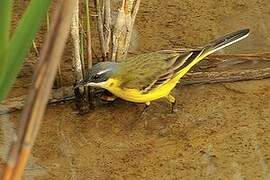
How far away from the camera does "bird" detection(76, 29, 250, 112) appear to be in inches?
179

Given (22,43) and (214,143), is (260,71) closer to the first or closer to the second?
(214,143)

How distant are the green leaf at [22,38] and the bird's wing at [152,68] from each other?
2337 millimetres

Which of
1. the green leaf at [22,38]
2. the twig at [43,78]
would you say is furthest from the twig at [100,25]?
the twig at [43,78]

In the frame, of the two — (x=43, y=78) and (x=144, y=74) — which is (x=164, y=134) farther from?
(x=43, y=78)

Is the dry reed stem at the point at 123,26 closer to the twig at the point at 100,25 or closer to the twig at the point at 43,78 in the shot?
the twig at the point at 100,25

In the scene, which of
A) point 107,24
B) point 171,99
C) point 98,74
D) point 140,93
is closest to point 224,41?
point 171,99

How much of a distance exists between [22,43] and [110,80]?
242cm

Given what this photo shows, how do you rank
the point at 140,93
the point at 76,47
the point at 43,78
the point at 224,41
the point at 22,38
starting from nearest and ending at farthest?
the point at 43,78 < the point at 22,38 < the point at 76,47 < the point at 140,93 < the point at 224,41

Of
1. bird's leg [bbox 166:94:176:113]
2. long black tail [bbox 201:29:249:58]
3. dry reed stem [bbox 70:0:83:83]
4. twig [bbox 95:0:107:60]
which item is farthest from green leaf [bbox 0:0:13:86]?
long black tail [bbox 201:29:249:58]

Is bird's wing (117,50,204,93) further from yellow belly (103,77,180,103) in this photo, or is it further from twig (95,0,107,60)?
twig (95,0,107,60)

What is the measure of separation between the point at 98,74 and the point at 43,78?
8.81 ft

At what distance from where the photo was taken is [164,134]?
4.61 metres

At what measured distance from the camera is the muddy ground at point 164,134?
431 cm

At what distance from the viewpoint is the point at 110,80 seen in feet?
15.0
